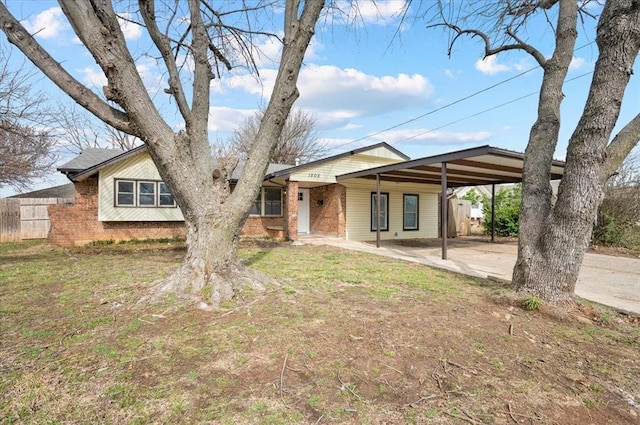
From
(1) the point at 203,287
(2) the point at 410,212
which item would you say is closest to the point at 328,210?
(2) the point at 410,212

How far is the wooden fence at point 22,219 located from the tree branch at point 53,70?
38.9 feet

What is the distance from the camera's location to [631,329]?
364cm

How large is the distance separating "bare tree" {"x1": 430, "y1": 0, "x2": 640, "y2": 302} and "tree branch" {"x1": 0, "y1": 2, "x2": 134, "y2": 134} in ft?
17.5

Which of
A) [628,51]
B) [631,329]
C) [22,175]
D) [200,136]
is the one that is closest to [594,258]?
[631,329]

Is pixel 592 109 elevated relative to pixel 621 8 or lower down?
lower down

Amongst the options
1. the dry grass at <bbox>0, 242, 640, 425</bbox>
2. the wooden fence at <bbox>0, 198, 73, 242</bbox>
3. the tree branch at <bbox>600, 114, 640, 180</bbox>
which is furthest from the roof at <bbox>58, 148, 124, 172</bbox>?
the tree branch at <bbox>600, 114, 640, 180</bbox>

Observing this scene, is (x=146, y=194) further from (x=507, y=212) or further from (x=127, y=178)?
(x=507, y=212)

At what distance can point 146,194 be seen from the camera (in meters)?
12.4

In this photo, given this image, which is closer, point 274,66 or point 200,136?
point 200,136

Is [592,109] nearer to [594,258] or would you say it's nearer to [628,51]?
[628,51]

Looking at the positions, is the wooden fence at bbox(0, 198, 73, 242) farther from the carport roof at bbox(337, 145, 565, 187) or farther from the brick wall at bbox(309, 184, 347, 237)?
the carport roof at bbox(337, 145, 565, 187)

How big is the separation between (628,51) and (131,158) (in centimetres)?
1330

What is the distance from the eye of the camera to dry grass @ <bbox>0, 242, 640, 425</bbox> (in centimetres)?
207

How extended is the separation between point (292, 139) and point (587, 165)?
82.2 feet
